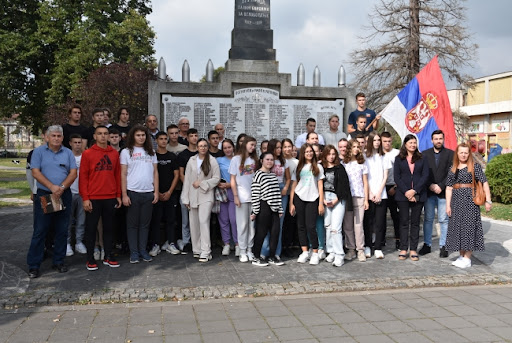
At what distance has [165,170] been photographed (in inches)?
271

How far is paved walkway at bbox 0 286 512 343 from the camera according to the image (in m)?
4.02

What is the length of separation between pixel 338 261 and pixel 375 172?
1.58 m

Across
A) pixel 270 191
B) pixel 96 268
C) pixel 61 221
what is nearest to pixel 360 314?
pixel 270 191

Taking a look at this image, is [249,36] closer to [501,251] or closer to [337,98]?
[337,98]

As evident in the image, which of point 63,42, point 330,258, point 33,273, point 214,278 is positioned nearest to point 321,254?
point 330,258

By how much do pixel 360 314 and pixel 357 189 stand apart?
8.14ft

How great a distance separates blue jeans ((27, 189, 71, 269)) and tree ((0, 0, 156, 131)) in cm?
1812

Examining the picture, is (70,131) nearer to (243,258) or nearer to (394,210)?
(243,258)

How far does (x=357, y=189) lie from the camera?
22.1 ft

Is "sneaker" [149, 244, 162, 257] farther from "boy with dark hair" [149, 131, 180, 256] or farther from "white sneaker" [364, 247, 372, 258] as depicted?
"white sneaker" [364, 247, 372, 258]

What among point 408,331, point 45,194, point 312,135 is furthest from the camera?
point 312,135

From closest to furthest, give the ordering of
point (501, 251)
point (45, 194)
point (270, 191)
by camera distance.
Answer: point (45, 194) < point (270, 191) < point (501, 251)

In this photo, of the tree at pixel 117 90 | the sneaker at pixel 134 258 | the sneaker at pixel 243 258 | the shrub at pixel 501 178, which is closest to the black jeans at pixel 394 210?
the sneaker at pixel 243 258

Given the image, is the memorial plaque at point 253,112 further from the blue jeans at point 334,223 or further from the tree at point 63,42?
the tree at point 63,42
